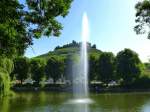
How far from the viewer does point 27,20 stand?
14.3 metres

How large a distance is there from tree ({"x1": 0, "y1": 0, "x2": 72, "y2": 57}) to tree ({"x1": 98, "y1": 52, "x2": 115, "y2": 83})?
84.7 meters

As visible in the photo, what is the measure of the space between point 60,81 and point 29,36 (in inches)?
4421

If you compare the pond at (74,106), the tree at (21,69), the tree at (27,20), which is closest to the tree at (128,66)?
the tree at (21,69)

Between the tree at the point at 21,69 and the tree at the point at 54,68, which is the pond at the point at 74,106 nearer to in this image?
the tree at the point at 21,69

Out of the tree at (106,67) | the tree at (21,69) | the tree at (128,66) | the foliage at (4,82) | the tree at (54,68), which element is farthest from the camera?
the tree at (54,68)

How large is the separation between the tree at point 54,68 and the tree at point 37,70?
65.7 inches

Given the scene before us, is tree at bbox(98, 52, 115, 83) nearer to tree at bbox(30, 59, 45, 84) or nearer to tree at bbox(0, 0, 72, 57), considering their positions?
tree at bbox(30, 59, 45, 84)

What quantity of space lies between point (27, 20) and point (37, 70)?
99.8m

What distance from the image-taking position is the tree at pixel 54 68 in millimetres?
113875

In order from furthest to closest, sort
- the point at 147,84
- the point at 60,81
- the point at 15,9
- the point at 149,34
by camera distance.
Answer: the point at 60,81 < the point at 147,84 < the point at 149,34 < the point at 15,9

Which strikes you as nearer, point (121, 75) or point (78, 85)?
point (121, 75)

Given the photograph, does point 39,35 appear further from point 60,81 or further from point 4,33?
point 60,81

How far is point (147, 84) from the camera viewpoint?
9331 cm

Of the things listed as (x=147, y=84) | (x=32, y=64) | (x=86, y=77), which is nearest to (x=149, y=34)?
(x=147, y=84)
